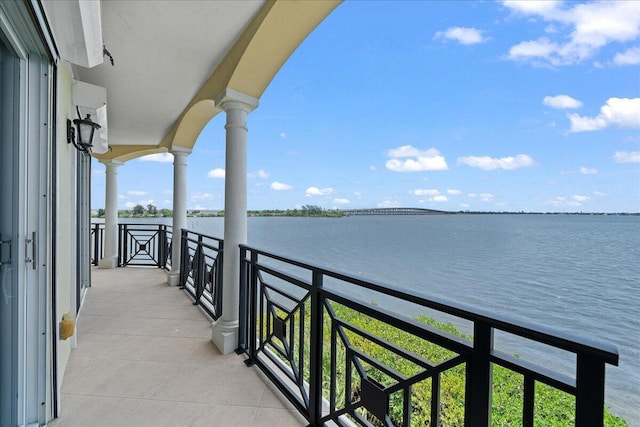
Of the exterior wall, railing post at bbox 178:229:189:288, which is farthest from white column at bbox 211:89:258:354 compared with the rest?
railing post at bbox 178:229:189:288

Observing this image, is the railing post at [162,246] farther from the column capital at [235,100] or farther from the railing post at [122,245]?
the column capital at [235,100]

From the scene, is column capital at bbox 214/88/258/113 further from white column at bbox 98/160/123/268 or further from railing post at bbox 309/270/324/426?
white column at bbox 98/160/123/268

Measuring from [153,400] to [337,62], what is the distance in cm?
1567

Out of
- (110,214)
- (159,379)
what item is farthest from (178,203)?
(159,379)

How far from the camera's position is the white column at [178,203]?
14.4 feet

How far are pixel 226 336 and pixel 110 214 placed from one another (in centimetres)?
476

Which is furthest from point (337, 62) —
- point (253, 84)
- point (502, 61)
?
point (253, 84)

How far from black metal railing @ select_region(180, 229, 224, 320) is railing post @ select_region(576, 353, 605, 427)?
9.00ft

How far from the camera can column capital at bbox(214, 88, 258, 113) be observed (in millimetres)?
2396

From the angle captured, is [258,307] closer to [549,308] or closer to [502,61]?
[549,308]

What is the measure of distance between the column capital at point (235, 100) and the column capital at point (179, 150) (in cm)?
212

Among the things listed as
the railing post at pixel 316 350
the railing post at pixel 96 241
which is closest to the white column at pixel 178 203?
the railing post at pixel 96 241

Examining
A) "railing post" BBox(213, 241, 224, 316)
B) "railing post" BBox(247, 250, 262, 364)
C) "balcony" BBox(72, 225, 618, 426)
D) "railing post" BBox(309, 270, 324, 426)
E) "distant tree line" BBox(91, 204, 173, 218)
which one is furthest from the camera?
"distant tree line" BBox(91, 204, 173, 218)

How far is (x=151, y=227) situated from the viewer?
607cm
